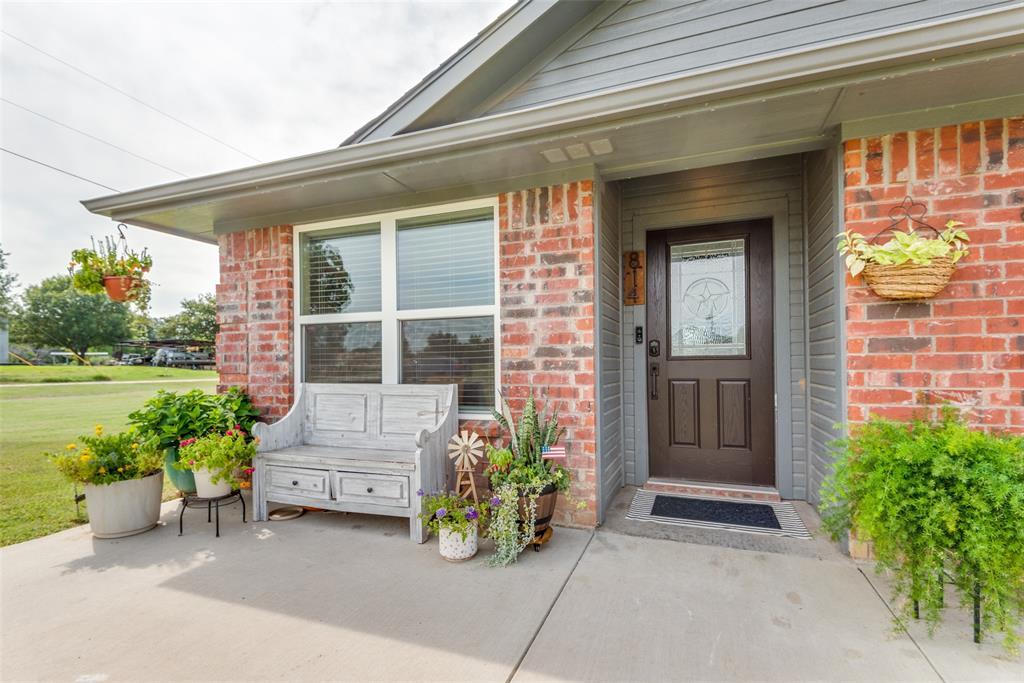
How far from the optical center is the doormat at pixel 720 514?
8.73 ft

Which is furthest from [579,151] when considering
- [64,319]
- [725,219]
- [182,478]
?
[64,319]

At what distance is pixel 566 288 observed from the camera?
2814 millimetres

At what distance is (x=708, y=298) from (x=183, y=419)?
13.3ft

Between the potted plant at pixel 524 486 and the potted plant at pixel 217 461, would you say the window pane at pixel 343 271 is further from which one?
the potted plant at pixel 524 486

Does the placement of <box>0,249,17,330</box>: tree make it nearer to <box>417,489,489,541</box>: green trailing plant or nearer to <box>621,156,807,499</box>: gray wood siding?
<box>417,489,489,541</box>: green trailing plant

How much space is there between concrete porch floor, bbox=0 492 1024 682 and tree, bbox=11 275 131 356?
87.4ft

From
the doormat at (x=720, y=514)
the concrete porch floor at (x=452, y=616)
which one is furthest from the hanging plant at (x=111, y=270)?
the doormat at (x=720, y=514)

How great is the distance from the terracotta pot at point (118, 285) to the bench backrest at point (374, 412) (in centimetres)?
141

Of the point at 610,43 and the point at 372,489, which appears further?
the point at 610,43

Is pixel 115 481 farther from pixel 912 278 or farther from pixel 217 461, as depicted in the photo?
pixel 912 278

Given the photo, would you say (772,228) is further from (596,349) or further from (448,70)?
(448,70)

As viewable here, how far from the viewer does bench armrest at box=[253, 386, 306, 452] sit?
9.65 ft

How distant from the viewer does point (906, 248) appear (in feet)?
6.31

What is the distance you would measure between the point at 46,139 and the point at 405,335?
6636 millimetres
